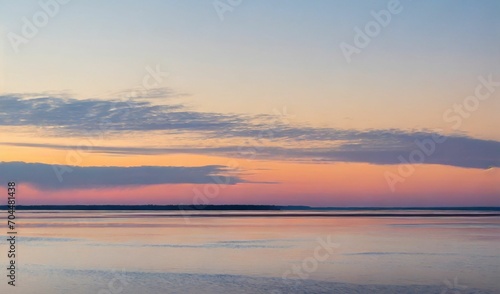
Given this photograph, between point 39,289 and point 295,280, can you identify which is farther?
point 295,280

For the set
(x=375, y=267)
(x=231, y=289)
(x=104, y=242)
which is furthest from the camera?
(x=104, y=242)

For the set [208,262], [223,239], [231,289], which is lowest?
[231,289]

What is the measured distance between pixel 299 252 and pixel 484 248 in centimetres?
665

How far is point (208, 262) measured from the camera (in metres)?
20.4

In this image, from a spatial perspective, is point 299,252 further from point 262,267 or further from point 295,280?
point 295,280

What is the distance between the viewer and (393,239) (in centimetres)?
2953

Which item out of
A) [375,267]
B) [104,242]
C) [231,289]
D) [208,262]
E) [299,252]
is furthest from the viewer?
[104,242]

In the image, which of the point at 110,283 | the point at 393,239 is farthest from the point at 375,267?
the point at 393,239

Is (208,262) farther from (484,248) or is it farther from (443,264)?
(484,248)

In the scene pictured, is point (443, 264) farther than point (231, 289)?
Yes

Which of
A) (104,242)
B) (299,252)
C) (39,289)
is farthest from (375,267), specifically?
(104,242)

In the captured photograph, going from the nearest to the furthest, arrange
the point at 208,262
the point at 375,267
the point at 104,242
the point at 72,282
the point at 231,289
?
the point at 231,289
the point at 72,282
the point at 375,267
the point at 208,262
the point at 104,242

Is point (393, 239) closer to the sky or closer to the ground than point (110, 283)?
closer to the sky

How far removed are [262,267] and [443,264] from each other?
5.19m
